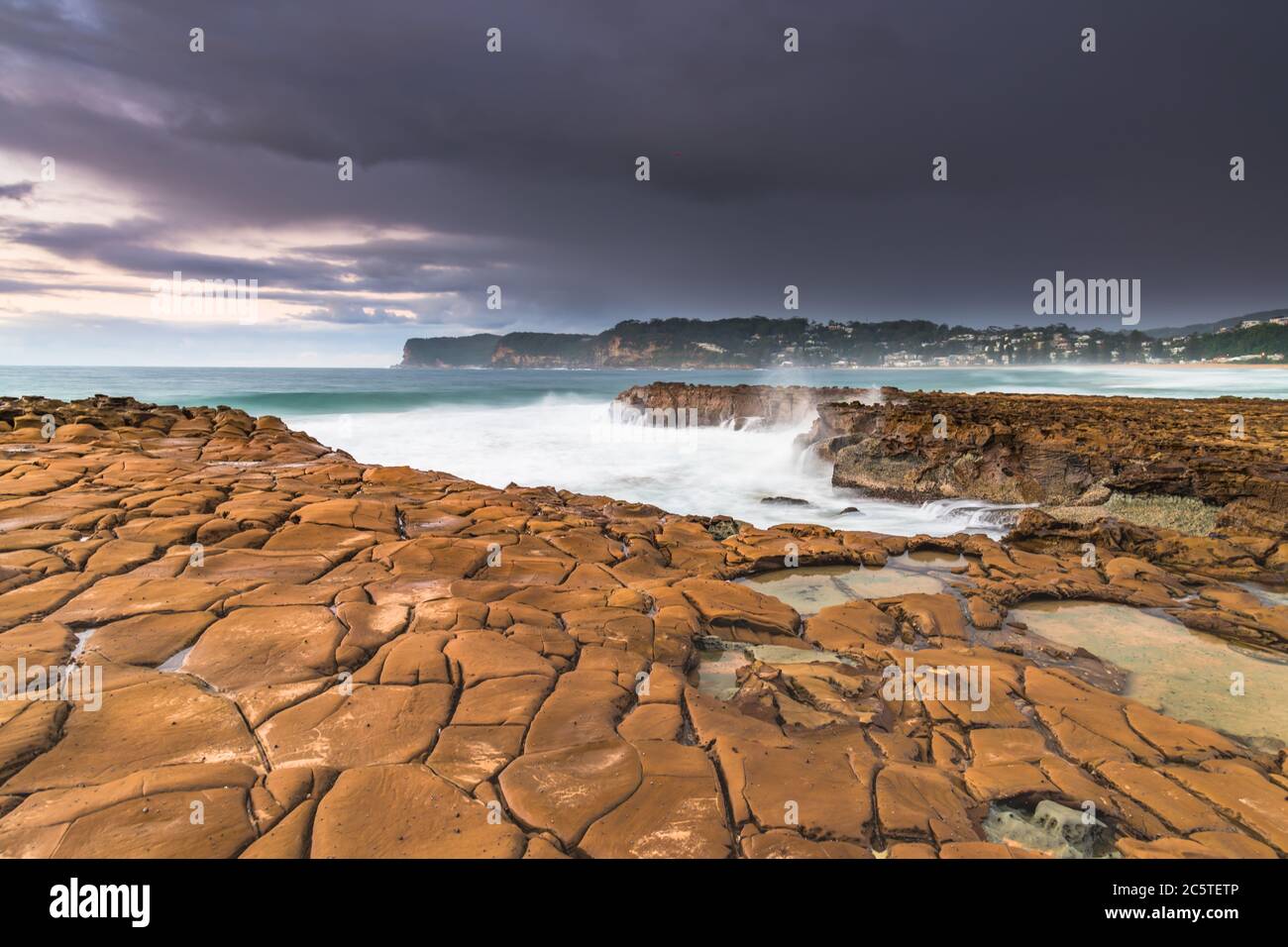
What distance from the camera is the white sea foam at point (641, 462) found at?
13.4m

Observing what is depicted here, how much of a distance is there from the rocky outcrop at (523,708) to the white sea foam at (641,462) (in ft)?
19.0

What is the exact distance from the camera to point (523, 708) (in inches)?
158

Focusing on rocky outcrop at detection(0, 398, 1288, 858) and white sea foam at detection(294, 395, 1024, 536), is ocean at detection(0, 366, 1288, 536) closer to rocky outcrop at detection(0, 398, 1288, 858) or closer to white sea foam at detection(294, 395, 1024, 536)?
white sea foam at detection(294, 395, 1024, 536)

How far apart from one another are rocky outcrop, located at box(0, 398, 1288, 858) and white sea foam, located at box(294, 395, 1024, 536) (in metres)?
5.78

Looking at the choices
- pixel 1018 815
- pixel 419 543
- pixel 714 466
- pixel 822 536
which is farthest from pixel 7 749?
pixel 714 466

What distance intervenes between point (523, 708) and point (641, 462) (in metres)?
18.1

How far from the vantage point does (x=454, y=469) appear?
22734 millimetres

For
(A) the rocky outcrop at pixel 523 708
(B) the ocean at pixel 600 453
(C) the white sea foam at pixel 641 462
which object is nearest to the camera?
(A) the rocky outcrop at pixel 523 708

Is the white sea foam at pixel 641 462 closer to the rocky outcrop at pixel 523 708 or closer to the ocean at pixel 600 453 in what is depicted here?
the ocean at pixel 600 453

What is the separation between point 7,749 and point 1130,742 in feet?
23.6

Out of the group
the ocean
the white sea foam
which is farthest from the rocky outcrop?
the ocean

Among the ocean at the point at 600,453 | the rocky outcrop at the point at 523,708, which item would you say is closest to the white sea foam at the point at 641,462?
the ocean at the point at 600,453
